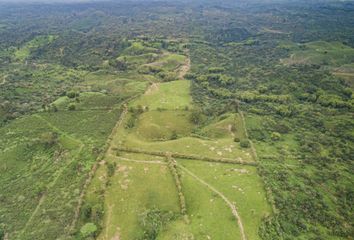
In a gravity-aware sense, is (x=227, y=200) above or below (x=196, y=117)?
above

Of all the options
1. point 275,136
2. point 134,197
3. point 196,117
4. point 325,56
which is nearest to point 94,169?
point 134,197

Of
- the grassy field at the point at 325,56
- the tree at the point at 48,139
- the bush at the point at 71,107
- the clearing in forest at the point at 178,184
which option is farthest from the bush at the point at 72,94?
the grassy field at the point at 325,56

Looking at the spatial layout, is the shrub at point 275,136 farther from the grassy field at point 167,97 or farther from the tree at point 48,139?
the tree at point 48,139

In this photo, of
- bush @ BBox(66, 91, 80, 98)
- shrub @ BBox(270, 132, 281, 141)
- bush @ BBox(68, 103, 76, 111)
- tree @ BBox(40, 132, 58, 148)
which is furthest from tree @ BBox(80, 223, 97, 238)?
bush @ BBox(66, 91, 80, 98)

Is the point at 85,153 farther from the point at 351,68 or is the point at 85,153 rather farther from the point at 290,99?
the point at 351,68

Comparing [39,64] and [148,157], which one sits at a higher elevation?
[148,157]

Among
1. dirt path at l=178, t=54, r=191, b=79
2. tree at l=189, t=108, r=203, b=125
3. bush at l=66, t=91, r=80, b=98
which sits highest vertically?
tree at l=189, t=108, r=203, b=125

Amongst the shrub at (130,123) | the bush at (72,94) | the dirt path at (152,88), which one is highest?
the shrub at (130,123)

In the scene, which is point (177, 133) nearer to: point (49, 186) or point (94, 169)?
point (94, 169)

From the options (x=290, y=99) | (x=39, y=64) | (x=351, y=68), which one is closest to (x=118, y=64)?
(x=39, y=64)

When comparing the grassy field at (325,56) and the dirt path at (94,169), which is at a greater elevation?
the dirt path at (94,169)

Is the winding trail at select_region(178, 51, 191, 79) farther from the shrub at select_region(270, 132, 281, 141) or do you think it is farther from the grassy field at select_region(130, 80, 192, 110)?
the shrub at select_region(270, 132, 281, 141)
